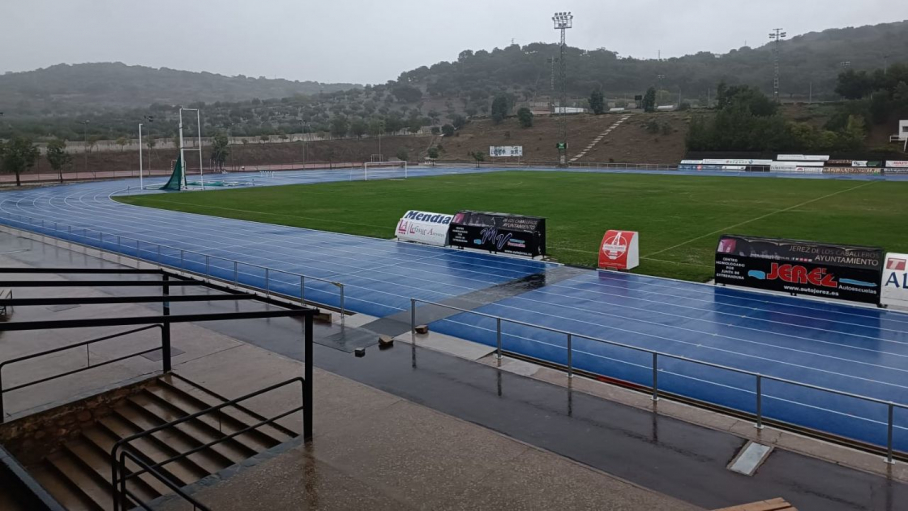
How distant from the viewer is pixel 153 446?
1202 centimetres

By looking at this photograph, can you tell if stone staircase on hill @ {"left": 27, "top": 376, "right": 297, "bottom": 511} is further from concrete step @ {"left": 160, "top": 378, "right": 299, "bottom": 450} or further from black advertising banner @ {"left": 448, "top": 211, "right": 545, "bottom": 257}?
black advertising banner @ {"left": 448, "top": 211, "right": 545, "bottom": 257}

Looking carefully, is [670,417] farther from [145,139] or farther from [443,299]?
[145,139]

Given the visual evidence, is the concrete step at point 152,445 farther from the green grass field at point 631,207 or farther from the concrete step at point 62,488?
the green grass field at point 631,207

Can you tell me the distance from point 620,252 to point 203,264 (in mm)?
17255

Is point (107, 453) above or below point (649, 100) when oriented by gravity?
below

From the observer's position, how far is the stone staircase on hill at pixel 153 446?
36.6ft

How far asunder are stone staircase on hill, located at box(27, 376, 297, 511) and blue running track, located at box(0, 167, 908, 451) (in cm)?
741

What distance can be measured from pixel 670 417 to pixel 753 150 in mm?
94443

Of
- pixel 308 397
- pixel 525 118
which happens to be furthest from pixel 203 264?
pixel 525 118

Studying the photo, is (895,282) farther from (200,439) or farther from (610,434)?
(200,439)

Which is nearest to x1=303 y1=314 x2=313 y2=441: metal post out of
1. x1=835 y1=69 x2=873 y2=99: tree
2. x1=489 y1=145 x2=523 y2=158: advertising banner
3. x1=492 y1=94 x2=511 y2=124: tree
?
x1=489 y1=145 x2=523 y2=158: advertising banner

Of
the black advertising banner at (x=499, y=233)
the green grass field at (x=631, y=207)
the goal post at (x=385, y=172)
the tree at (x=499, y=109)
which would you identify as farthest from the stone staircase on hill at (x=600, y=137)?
the black advertising banner at (x=499, y=233)

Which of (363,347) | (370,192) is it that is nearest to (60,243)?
(363,347)

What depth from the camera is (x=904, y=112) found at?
100812 mm
